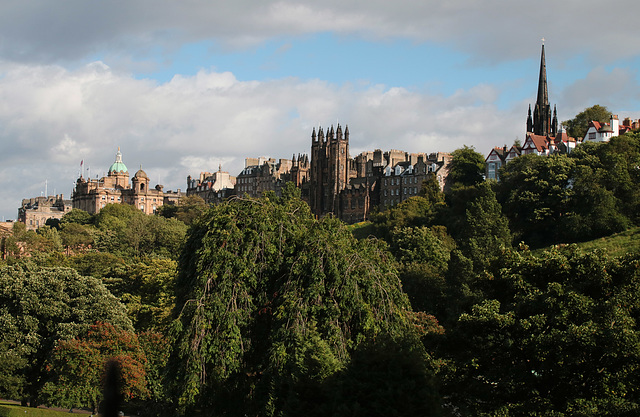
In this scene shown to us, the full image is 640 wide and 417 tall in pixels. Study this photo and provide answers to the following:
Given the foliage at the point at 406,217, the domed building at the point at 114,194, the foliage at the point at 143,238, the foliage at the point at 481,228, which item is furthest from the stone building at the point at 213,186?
the foliage at the point at 481,228

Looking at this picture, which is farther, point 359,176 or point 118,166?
point 118,166

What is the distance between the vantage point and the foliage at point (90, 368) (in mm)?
36469

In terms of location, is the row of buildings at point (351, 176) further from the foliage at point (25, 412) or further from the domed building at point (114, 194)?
the foliage at point (25, 412)

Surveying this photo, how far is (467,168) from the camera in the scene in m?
98.6

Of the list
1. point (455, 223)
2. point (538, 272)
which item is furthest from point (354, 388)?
point (455, 223)

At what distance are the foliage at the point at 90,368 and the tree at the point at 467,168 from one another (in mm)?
66320

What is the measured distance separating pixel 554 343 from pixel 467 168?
2989 inches

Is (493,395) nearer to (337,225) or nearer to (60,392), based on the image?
(337,225)

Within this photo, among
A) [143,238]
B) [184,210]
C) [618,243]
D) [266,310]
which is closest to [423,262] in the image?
[618,243]

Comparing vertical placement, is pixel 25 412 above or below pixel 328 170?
below

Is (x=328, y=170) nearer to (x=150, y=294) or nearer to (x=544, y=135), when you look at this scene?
(x=544, y=135)

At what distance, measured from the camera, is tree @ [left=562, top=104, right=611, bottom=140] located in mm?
98125

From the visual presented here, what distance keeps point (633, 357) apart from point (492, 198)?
145 ft

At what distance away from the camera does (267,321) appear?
1035 inches
